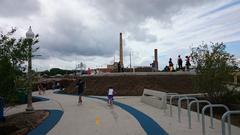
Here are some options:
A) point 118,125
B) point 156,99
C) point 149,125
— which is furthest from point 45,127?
point 156,99

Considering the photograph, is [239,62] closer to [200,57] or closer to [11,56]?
[200,57]

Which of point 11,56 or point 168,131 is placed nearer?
point 168,131

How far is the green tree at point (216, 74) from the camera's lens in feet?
71.9

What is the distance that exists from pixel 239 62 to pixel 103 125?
11.1 m

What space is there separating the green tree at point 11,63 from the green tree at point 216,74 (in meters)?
9.61

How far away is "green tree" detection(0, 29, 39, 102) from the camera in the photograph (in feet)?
56.0

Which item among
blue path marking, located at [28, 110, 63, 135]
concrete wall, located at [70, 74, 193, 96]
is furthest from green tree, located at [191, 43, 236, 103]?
concrete wall, located at [70, 74, 193, 96]

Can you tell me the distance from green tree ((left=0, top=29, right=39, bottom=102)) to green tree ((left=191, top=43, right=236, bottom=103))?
9.61m

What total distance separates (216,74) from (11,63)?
10782mm

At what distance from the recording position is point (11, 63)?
1786cm

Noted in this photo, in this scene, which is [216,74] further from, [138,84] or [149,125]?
[138,84]

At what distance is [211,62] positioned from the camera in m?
22.4

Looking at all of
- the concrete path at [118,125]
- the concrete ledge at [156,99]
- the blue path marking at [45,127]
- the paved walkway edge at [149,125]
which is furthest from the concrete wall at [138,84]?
the blue path marking at [45,127]

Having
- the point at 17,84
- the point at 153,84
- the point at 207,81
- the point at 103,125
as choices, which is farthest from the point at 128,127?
the point at 153,84
